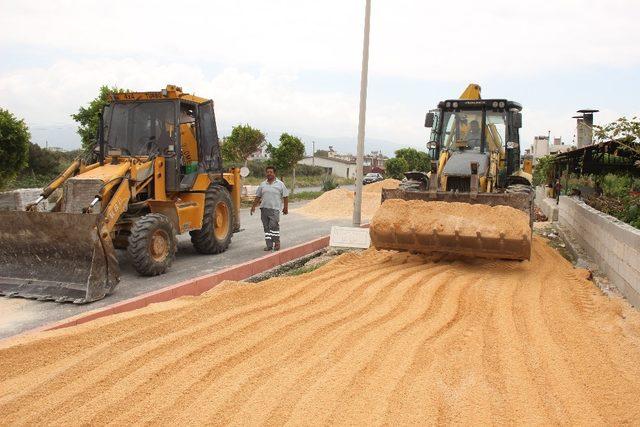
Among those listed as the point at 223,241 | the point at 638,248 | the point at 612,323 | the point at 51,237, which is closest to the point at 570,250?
the point at 638,248

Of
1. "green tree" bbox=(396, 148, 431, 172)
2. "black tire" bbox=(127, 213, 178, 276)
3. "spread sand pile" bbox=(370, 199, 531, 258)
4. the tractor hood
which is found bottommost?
"black tire" bbox=(127, 213, 178, 276)

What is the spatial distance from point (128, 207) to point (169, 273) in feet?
3.98

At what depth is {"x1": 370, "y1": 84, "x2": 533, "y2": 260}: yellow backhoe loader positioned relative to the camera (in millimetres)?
8320

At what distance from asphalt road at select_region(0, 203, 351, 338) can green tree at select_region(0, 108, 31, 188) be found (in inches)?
296

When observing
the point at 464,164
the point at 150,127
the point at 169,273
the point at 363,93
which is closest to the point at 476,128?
the point at 464,164

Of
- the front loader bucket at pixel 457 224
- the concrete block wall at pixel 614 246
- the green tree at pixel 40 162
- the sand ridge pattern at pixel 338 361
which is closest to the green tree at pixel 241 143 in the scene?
the green tree at pixel 40 162

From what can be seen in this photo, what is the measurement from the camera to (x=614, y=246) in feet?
27.7

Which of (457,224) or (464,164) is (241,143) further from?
(457,224)

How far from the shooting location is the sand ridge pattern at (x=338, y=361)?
385 cm

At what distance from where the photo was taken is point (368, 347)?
16.5 ft

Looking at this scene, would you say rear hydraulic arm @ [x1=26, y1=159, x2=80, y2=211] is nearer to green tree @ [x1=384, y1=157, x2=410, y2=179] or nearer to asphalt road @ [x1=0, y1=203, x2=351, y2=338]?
asphalt road @ [x1=0, y1=203, x2=351, y2=338]

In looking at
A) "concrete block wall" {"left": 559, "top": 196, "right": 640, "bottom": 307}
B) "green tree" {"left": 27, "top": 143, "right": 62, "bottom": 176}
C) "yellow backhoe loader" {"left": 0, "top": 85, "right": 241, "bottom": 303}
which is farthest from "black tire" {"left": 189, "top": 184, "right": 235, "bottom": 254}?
"green tree" {"left": 27, "top": 143, "right": 62, "bottom": 176}

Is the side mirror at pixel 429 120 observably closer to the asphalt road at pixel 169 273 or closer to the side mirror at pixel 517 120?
the side mirror at pixel 517 120

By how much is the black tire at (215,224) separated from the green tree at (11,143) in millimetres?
9684
